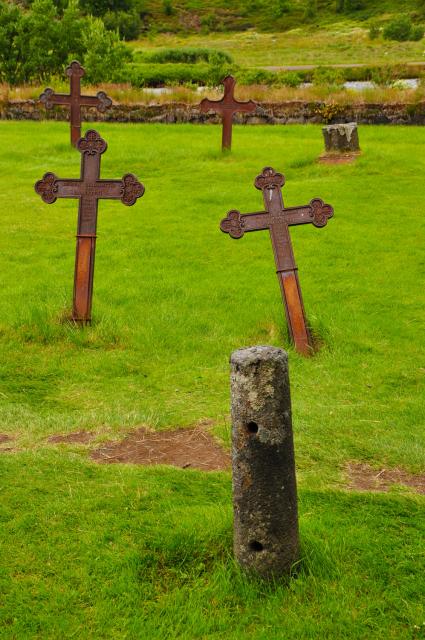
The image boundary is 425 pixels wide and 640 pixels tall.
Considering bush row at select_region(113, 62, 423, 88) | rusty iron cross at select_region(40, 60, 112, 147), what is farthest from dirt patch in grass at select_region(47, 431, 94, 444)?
bush row at select_region(113, 62, 423, 88)

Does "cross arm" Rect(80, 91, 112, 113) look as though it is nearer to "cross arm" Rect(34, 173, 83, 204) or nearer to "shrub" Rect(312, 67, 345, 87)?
"cross arm" Rect(34, 173, 83, 204)

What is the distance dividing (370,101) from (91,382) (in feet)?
50.5

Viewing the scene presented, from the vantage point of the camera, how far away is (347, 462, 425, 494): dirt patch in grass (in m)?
4.74

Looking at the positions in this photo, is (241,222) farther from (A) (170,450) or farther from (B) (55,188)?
(A) (170,450)

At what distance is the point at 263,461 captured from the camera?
3551 mm

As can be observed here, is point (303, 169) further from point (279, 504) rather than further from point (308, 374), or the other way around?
point (279, 504)

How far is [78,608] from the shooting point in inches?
138

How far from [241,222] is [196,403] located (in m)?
1.93

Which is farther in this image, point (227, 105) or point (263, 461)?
point (227, 105)

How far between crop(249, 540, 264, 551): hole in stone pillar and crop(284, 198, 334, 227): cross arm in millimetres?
4146

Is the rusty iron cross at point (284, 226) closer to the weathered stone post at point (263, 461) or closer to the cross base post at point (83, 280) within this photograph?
the cross base post at point (83, 280)

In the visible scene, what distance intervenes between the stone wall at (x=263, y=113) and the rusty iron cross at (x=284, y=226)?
1303cm

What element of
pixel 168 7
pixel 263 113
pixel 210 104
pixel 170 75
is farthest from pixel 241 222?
pixel 168 7

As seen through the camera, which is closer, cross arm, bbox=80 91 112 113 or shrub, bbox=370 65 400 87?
cross arm, bbox=80 91 112 113
